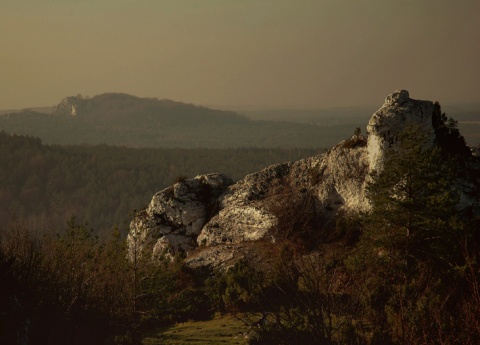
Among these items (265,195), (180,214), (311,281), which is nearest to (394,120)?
(265,195)

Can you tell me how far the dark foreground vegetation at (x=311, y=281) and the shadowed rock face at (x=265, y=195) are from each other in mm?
1504

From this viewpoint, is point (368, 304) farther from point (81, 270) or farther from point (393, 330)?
point (81, 270)

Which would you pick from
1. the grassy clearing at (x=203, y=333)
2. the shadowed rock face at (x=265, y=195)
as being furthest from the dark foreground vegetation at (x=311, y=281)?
the shadowed rock face at (x=265, y=195)

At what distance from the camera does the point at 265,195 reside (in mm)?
34219

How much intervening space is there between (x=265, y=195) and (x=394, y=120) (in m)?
10.0

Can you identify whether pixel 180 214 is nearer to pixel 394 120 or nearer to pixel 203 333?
pixel 203 333

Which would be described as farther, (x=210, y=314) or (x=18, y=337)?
(x=210, y=314)

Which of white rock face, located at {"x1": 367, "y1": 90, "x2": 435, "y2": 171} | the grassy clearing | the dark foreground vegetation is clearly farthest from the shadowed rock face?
the grassy clearing

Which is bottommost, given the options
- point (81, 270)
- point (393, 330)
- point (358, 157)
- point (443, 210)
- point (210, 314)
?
point (210, 314)

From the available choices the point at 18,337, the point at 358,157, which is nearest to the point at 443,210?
the point at 358,157

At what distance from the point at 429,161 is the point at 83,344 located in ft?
55.7

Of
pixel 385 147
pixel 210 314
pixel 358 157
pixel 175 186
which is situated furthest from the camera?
pixel 175 186

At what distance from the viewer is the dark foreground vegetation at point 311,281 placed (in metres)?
18.4

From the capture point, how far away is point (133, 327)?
77.8ft
